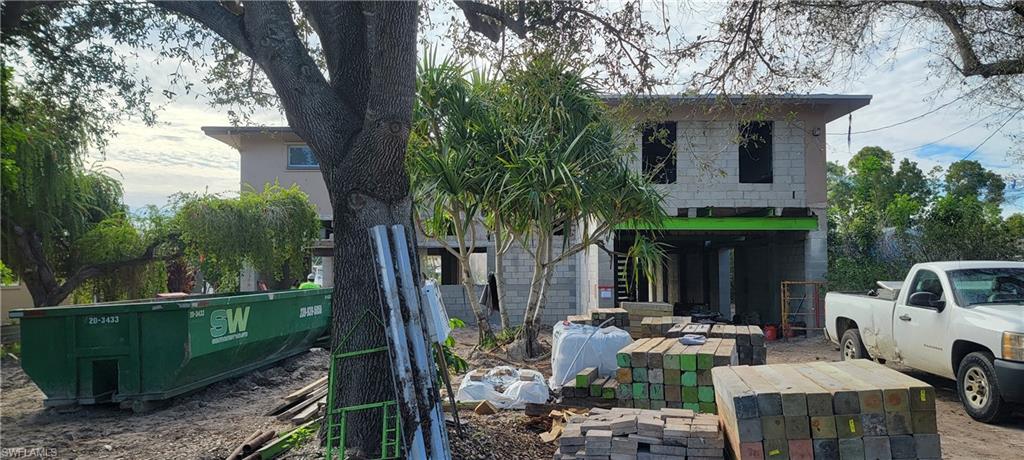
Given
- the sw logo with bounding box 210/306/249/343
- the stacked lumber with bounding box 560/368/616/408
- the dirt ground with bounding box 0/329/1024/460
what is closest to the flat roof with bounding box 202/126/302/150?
the dirt ground with bounding box 0/329/1024/460

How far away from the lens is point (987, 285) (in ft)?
29.2

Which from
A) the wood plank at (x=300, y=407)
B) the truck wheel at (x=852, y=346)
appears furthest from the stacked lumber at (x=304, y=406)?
the truck wheel at (x=852, y=346)

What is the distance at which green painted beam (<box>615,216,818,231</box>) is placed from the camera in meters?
18.4

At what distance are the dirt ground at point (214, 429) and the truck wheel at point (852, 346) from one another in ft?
3.70

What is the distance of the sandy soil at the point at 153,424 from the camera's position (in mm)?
6707

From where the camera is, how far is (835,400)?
15.2ft

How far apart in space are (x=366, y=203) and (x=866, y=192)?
1629 inches

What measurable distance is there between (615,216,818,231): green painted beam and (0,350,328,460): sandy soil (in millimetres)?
11020

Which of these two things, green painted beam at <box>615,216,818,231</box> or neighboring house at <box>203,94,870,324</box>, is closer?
neighboring house at <box>203,94,870,324</box>

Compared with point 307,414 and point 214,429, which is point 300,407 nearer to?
point 307,414

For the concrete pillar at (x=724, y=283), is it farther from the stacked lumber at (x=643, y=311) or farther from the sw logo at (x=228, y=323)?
the sw logo at (x=228, y=323)

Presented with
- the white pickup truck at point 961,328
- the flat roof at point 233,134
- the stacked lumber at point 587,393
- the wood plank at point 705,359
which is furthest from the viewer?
the flat roof at point 233,134

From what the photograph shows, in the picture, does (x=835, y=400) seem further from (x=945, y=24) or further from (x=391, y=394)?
(x=945, y=24)

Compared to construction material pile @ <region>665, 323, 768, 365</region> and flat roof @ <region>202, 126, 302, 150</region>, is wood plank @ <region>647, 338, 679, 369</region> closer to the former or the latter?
construction material pile @ <region>665, 323, 768, 365</region>
